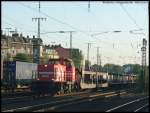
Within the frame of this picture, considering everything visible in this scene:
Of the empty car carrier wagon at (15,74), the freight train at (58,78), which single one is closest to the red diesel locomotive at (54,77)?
the freight train at (58,78)

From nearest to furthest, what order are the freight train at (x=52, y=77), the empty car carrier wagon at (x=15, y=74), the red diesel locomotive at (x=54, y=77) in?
the red diesel locomotive at (x=54, y=77)
the freight train at (x=52, y=77)
the empty car carrier wagon at (x=15, y=74)

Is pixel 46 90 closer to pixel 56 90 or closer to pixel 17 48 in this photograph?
pixel 56 90

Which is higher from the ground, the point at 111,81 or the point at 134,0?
the point at 134,0

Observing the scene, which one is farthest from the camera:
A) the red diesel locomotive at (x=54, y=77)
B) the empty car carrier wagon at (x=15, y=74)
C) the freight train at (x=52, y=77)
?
the empty car carrier wagon at (x=15, y=74)

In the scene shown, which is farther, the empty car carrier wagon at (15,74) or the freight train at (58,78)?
the empty car carrier wagon at (15,74)

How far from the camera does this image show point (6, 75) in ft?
164

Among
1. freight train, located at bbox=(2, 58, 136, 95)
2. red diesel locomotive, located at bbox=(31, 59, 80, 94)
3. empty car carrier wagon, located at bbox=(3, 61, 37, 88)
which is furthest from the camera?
empty car carrier wagon, located at bbox=(3, 61, 37, 88)

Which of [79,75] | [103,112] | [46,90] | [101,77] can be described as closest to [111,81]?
[101,77]

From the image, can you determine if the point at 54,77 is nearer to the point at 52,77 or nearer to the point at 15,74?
the point at 52,77

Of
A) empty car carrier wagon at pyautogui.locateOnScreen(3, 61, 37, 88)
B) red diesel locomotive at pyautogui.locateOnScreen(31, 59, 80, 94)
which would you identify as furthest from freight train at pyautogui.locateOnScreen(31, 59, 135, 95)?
empty car carrier wagon at pyautogui.locateOnScreen(3, 61, 37, 88)

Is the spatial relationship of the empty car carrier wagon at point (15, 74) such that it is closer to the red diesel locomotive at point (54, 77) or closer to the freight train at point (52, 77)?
the freight train at point (52, 77)

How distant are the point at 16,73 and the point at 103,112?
1134 inches

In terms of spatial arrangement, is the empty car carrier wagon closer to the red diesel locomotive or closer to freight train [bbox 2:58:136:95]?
freight train [bbox 2:58:136:95]

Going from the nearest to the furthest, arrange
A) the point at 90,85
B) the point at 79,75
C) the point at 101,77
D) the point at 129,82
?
1. the point at 79,75
2. the point at 90,85
3. the point at 101,77
4. the point at 129,82
